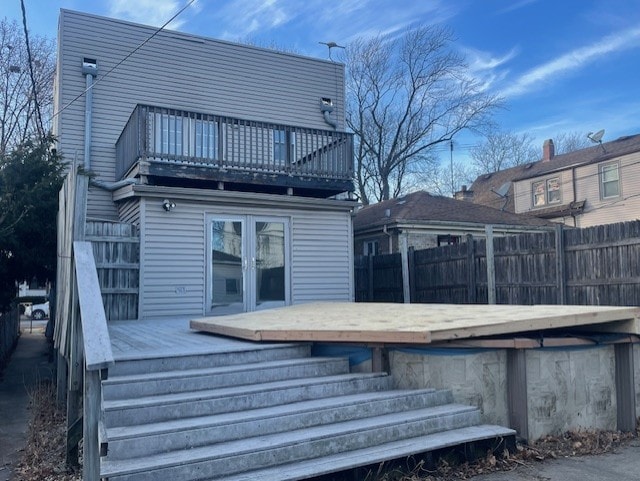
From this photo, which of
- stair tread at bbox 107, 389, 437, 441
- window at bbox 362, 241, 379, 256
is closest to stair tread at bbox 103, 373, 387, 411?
stair tread at bbox 107, 389, 437, 441

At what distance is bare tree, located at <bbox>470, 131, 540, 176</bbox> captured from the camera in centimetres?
3428

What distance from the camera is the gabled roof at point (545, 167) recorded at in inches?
847

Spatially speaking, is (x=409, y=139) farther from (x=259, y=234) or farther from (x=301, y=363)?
(x=301, y=363)

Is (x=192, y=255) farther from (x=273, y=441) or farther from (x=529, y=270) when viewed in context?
(x=273, y=441)

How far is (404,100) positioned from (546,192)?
8213 millimetres

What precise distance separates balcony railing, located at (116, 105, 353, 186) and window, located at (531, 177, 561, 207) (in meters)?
16.4

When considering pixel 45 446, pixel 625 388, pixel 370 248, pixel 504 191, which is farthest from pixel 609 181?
pixel 45 446

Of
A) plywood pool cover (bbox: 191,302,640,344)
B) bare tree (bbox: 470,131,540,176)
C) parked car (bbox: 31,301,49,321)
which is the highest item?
bare tree (bbox: 470,131,540,176)

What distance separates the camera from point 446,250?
36.5 ft

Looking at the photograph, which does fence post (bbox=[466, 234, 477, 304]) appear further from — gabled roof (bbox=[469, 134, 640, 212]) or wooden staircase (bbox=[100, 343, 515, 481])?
gabled roof (bbox=[469, 134, 640, 212])

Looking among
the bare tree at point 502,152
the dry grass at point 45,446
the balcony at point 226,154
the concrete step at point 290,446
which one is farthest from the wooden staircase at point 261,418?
the bare tree at point 502,152

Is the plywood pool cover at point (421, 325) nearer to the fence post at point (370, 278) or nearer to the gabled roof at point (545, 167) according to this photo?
the fence post at point (370, 278)

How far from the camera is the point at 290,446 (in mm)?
3594

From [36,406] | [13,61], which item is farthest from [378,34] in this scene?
[36,406]
